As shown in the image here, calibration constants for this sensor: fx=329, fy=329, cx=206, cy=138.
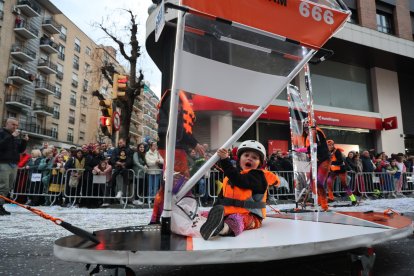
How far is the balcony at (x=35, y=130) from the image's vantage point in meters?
38.7

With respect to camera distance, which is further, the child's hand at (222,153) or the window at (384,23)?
the window at (384,23)

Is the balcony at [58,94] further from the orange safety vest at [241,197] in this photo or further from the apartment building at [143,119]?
the orange safety vest at [241,197]

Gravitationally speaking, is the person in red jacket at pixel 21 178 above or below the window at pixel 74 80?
below

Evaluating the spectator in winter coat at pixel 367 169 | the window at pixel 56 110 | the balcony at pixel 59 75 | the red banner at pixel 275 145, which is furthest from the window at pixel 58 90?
the spectator in winter coat at pixel 367 169

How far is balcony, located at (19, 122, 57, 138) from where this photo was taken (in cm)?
3873

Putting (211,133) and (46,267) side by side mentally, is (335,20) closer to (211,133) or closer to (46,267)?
(211,133)

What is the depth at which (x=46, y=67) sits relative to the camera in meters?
41.2

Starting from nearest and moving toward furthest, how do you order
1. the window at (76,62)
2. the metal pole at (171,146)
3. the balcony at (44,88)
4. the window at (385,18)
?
the metal pole at (171,146), the window at (385,18), the balcony at (44,88), the window at (76,62)

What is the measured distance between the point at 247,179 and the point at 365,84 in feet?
60.9

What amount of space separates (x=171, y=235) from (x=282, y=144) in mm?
14084

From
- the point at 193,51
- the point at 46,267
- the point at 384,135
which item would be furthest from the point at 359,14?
the point at 46,267

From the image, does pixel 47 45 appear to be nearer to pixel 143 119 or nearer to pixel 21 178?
pixel 21 178

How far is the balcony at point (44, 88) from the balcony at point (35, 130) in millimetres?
4331

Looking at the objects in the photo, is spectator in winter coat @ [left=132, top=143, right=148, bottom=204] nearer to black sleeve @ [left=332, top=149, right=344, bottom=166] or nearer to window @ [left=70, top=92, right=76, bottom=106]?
black sleeve @ [left=332, top=149, right=344, bottom=166]
